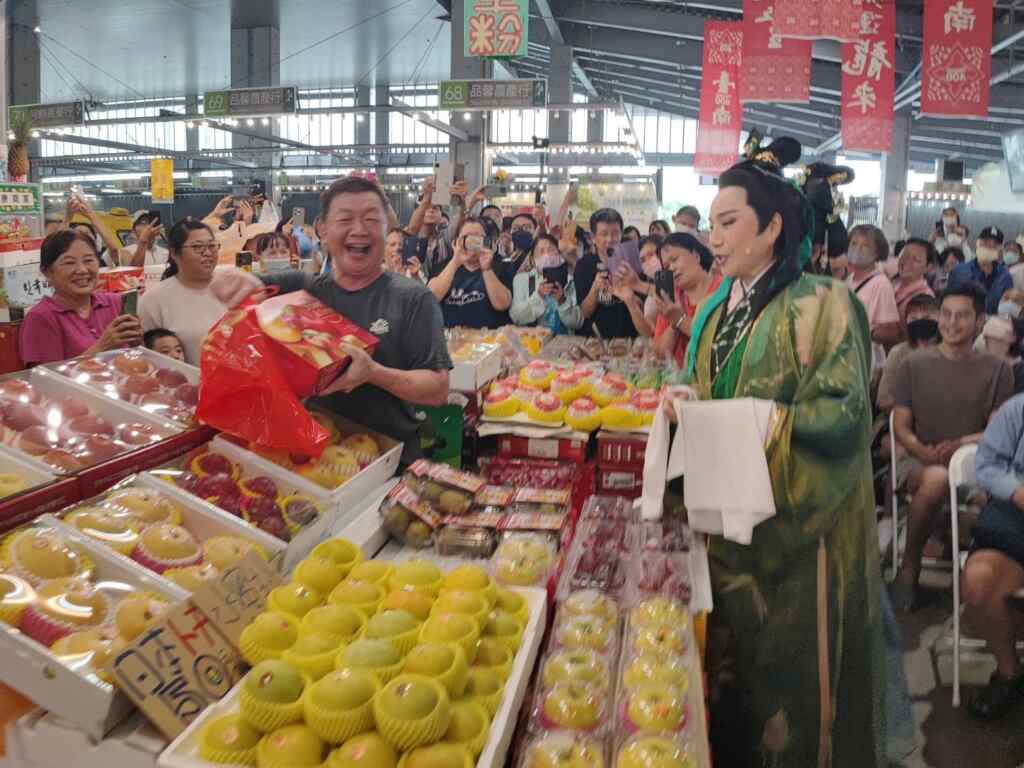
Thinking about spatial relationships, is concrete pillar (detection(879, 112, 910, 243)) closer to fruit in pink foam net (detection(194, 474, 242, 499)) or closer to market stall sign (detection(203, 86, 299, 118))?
market stall sign (detection(203, 86, 299, 118))

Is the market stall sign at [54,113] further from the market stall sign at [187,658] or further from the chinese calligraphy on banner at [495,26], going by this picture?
the market stall sign at [187,658]

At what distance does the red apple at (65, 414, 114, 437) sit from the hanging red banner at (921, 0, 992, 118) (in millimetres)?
9194

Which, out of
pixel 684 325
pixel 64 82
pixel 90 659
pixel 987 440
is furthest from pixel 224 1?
pixel 90 659

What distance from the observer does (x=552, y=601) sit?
87.7 inches

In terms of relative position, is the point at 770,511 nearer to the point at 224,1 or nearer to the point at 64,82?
the point at 224,1

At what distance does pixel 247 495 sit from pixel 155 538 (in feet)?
1.10

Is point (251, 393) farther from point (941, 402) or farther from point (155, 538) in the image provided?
point (941, 402)

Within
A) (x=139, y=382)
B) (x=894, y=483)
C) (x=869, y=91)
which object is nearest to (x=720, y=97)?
(x=869, y=91)

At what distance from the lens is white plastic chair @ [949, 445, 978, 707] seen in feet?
12.7

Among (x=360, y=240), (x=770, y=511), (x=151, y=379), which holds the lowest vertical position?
(x=770, y=511)

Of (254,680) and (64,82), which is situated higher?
(64,82)

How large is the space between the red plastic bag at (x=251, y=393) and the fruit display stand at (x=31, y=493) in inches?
17.6

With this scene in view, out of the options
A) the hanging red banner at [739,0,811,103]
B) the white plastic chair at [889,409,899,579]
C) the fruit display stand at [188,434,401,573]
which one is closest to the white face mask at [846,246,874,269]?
the white plastic chair at [889,409,899,579]

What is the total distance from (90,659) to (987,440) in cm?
377
